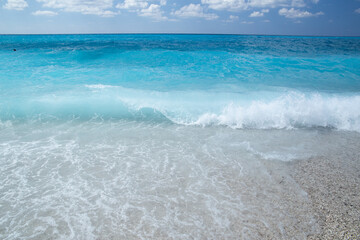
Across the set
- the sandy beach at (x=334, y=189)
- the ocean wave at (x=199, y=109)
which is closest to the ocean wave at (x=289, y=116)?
the ocean wave at (x=199, y=109)

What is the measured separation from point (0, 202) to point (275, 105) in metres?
9.20

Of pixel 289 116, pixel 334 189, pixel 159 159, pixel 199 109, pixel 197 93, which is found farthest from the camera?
pixel 197 93

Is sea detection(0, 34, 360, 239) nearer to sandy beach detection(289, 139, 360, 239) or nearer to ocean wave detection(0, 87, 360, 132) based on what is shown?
ocean wave detection(0, 87, 360, 132)

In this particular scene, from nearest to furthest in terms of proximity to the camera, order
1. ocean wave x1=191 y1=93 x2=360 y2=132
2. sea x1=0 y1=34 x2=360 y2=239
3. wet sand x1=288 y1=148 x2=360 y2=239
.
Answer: wet sand x1=288 y1=148 x2=360 y2=239 → sea x1=0 y1=34 x2=360 y2=239 → ocean wave x1=191 y1=93 x2=360 y2=132

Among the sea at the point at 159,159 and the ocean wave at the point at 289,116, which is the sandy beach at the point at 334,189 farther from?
the ocean wave at the point at 289,116

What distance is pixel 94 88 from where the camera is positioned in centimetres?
1277

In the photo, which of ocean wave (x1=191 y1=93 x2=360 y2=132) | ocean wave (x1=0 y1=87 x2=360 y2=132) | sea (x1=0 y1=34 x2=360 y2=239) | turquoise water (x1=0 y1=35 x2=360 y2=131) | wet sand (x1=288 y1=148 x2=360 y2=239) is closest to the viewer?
wet sand (x1=288 y1=148 x2=360 y2=239)

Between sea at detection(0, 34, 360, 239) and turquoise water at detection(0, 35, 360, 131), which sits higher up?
turquoise water at detection(0, 35, 360, 131)

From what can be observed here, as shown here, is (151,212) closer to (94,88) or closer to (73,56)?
(94,88)

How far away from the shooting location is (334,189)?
443 centimetres

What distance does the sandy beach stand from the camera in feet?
11.5

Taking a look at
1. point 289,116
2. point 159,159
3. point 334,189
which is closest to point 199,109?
point 289,116

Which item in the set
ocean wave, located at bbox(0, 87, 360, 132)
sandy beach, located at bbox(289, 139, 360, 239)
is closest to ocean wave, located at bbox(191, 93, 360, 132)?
ocean wave, located at bbox(0, 87, 360, 132)

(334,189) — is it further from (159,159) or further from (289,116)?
(289,116)
